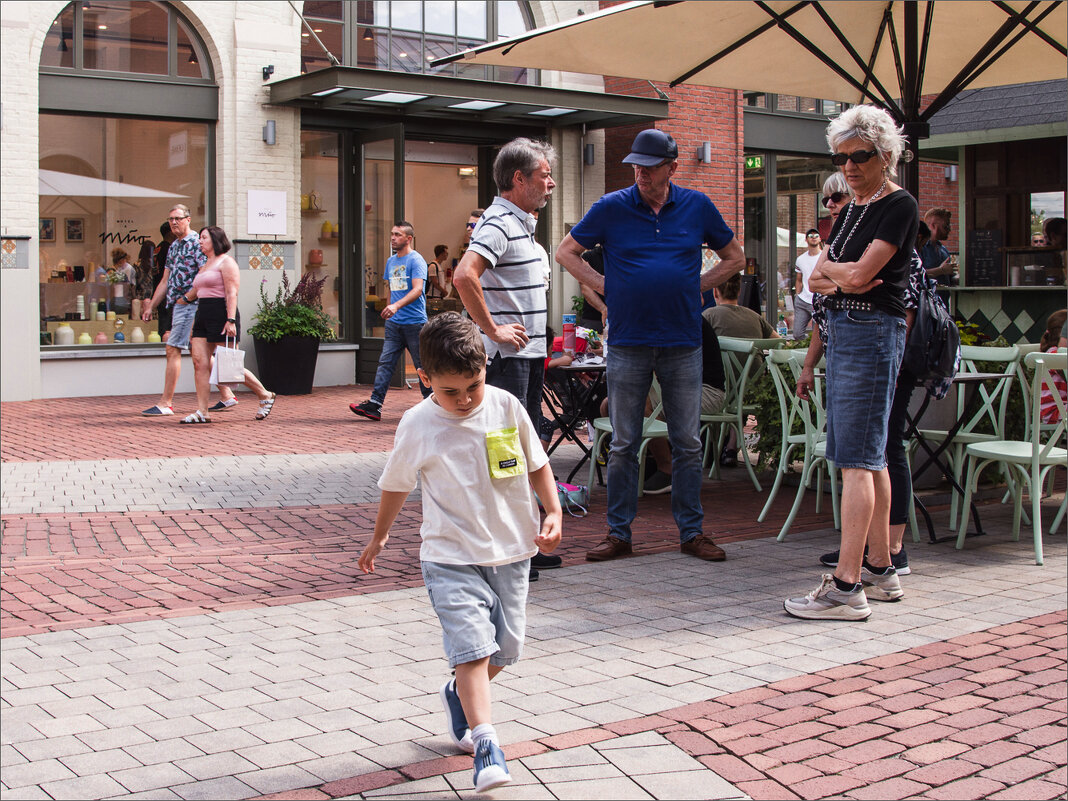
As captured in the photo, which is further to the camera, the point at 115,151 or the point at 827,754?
the point at 115,151

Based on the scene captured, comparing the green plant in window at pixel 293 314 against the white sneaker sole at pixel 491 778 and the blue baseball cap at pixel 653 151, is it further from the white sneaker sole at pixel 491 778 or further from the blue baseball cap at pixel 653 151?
the white sneaker sole at pixel 491 778

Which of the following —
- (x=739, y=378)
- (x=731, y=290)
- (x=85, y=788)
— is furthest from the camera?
(x=731, y=290)

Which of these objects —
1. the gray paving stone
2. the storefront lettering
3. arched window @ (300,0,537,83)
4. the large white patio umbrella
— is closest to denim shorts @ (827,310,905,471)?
the large white patio umbrella

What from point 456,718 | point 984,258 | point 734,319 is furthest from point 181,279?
point 984,258

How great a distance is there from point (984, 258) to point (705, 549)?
13789mm

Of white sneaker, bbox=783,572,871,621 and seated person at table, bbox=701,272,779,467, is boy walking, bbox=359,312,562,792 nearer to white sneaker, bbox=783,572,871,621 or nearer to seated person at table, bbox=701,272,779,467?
white sneaker, bbox=783,572,871,621

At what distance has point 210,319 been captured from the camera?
1198 cm

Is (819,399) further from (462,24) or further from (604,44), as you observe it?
(462,24)

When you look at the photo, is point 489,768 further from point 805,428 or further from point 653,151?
point 805,428

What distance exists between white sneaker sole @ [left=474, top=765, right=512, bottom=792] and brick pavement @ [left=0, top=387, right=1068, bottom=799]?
0.67 feet

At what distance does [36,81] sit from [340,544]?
10.1m

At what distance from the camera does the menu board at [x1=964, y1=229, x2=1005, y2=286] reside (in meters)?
18.2

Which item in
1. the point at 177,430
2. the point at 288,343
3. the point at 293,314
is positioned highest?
the point at 293,314

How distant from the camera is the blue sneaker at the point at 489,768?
129 inches
